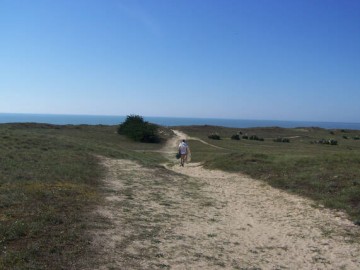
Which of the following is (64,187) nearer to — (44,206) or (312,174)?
(44,206)

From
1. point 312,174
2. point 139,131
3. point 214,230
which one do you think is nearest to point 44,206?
point 214,230

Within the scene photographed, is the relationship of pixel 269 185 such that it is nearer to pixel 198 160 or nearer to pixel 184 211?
pixel 184 211

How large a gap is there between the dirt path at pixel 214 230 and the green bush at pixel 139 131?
3330 centimetres

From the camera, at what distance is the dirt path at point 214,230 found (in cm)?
1017

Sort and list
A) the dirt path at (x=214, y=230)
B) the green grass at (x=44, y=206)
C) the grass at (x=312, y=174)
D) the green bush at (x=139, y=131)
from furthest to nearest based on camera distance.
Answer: the green bush at (x=139, y=131)
the grass at (x=312, y=174)
the dirt path at (x=214, y=230)
the green grass at (x=44, y=206)

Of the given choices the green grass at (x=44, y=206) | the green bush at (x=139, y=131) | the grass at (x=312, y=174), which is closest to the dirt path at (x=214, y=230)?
the green grass at (x=44, y=206)

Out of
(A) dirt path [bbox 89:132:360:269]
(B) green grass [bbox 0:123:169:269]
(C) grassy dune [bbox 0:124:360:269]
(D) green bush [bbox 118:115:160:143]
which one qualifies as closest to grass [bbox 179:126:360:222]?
(C) grassy dune [bbox 0:124:360:269]

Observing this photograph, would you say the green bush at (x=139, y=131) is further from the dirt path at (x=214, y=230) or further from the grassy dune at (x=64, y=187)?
the dirt path at (x=214, y=230)

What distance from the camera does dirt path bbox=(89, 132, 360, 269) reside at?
1017cm

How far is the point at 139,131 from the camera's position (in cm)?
5472

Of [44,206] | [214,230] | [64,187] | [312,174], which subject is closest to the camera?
[44,206]

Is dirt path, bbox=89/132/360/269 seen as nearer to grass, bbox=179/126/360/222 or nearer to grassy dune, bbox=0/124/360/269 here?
grassy dune, bbox=0/124/360/269

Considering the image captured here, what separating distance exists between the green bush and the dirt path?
33.3 m

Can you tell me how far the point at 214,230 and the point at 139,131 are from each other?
42.3 metres
